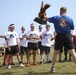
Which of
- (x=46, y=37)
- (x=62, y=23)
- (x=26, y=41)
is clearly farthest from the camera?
(x=46, y=37)

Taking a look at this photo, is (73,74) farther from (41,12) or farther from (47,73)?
(41,12)

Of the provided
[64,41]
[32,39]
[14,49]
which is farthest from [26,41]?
[64,41]

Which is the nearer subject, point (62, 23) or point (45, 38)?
point (62, 23)

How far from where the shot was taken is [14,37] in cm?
1081

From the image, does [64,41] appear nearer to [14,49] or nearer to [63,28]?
[63,28]

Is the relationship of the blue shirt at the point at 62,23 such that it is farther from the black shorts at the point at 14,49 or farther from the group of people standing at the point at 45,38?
the black shorts at the point at 14,49

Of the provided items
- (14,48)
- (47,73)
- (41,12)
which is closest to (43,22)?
(41,12)

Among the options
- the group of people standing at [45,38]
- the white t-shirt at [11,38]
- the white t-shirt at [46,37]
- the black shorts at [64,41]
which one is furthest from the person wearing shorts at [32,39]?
the black shorts at [64,41]

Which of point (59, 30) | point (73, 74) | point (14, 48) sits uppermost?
point (59, 30)

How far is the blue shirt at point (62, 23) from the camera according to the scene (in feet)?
28.4

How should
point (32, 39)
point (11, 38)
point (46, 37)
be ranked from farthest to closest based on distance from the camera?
point (46, 37), point (32, 39), point (11, 38)

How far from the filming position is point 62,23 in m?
8.66

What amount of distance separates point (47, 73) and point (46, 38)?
4159mm

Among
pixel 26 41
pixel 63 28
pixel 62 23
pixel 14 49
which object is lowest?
pixel 14 49
